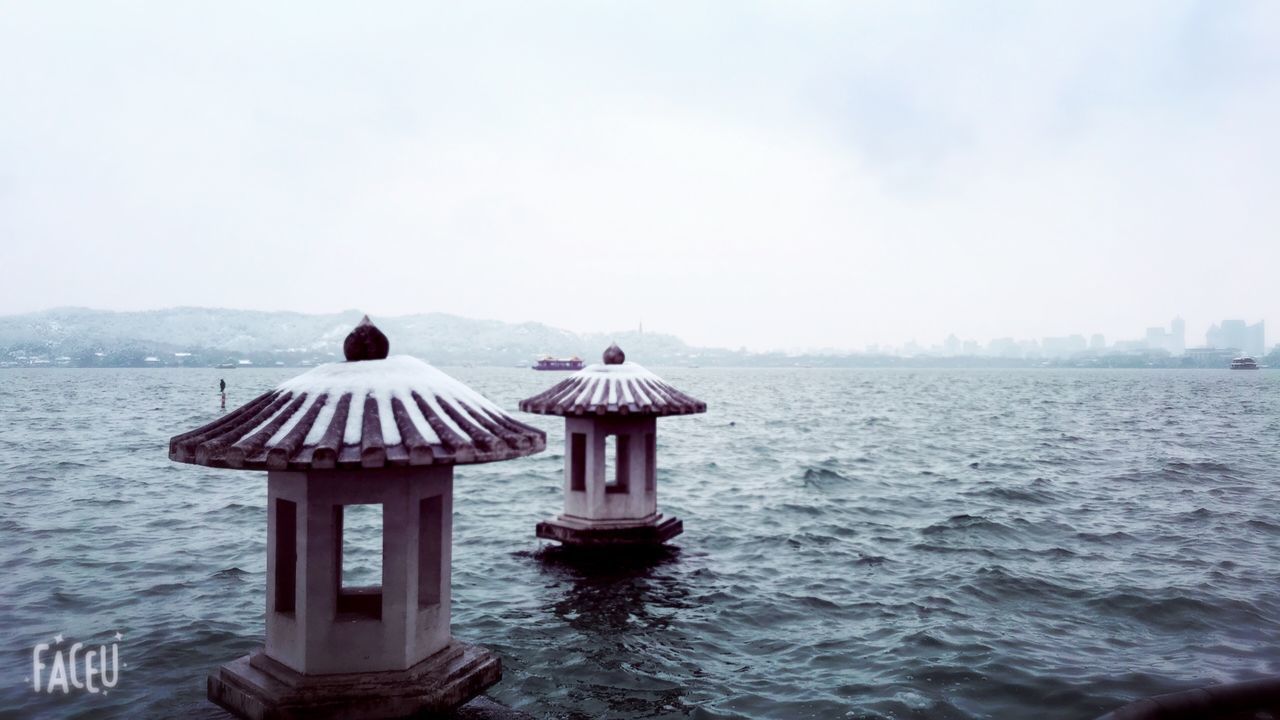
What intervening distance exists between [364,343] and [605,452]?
7.01m

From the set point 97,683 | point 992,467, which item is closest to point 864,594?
point 97,683

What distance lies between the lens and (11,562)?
15016 millimetres

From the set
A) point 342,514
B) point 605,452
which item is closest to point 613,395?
point 605,452

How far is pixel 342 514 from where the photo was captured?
20.5ft

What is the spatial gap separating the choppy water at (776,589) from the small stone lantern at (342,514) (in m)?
2.79

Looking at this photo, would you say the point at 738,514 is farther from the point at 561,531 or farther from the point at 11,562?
the point at 11,562

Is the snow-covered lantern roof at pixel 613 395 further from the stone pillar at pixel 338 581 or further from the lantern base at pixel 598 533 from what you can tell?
the stone pillar at pixel 338 581

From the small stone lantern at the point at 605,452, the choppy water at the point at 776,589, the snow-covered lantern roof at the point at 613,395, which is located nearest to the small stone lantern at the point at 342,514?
the choppy water at the point at 776,589

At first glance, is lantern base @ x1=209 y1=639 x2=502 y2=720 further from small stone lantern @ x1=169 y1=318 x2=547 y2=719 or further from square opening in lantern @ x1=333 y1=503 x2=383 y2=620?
square opening in lantern @ x1=333 y1=503 x2=383 y2=620

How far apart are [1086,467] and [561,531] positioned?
26255mm

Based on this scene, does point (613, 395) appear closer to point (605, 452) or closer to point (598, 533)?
point (605, 452)

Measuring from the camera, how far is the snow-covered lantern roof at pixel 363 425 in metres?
5.47

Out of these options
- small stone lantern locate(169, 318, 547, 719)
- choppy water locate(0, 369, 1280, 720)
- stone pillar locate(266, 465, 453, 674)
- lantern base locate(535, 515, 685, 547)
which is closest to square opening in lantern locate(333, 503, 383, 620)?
stone pillar locate(266, 465, 453, 674)

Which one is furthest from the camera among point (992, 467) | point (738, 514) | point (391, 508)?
Result: point (992, 467)
